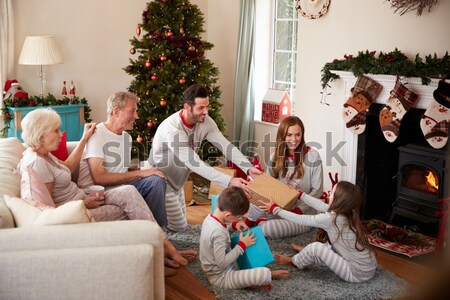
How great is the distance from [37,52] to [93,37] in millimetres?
806

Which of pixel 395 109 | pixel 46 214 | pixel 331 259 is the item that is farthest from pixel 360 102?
pixel 46 214

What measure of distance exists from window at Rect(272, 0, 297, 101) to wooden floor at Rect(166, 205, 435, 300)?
99.4 inches

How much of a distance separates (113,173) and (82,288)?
131cm

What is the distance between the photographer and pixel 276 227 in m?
3.99

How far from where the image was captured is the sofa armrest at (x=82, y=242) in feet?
7.54

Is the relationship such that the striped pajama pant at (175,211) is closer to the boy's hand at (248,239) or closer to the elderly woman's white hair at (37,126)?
the boy's hand at (248,239)

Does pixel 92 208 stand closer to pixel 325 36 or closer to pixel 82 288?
pixel 82 288

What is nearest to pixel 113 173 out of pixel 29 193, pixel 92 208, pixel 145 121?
pixel 92 208

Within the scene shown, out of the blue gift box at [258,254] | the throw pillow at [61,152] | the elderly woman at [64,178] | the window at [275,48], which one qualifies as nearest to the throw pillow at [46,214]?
the elderly woman at [64,178]

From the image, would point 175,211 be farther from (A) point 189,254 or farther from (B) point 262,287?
(B) point 262,287

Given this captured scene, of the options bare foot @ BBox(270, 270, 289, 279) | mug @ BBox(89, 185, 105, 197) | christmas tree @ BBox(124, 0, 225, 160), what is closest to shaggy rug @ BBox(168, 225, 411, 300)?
bare foot @ BBox(270, 270, 289, 279)

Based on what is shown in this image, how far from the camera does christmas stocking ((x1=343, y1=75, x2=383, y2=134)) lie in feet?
14.1

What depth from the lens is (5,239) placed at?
90.4 inches

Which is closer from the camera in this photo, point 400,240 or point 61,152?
point 61,152
